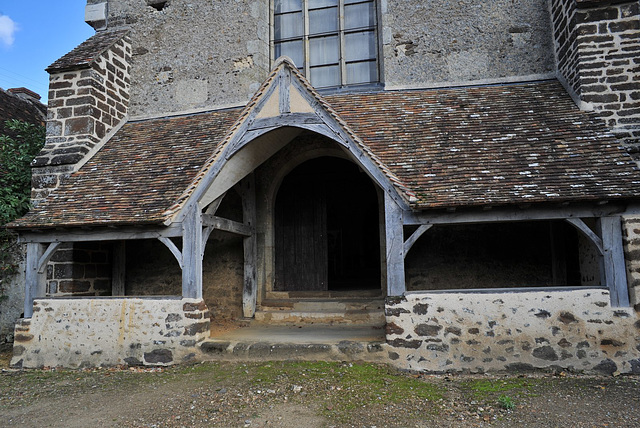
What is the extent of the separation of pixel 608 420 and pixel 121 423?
13.1ft

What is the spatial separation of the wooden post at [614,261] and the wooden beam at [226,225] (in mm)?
4735

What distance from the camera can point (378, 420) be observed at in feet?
12.6

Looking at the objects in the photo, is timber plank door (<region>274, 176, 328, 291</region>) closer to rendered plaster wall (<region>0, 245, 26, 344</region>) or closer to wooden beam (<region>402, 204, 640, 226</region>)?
wooden beam (<region>402, 204, 640, 226</region>)

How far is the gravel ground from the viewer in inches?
153

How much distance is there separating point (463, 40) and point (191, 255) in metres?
5.72

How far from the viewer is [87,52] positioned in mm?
8445

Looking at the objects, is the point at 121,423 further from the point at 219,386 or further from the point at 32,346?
the point at 32,346

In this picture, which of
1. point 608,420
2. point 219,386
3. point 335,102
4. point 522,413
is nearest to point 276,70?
point 335,102

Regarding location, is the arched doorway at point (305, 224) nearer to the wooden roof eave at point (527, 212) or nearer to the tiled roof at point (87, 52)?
the wooden roof eave at point (527, 212)

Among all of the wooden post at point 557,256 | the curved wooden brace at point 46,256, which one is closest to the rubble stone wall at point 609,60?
the wooden post at point 557,256

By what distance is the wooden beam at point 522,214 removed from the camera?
516 cm

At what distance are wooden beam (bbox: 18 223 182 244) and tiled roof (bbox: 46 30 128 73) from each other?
3326 mm

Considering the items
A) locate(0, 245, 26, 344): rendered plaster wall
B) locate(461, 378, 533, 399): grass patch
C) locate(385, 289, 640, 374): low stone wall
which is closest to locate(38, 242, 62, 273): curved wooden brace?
locate(0, 245, 26, 344): rendered plaster wall

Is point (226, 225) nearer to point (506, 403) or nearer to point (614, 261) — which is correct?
point (506, 403)
